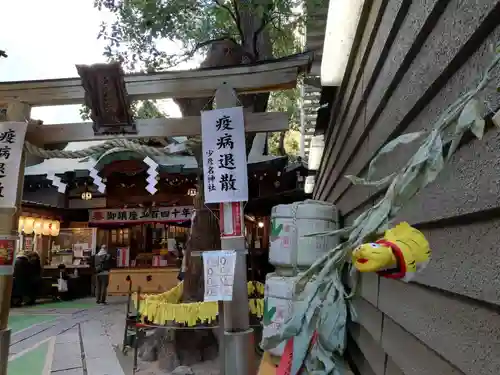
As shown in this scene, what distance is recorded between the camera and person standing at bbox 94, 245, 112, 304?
51.3 ft

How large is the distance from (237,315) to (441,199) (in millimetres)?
4574

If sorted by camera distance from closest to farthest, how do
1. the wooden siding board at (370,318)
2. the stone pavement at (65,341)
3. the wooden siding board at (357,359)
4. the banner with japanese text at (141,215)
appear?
1. the wooden siding board at (370,318)
2. the wooden siding board at (357,359)
3. the stone pavement at (65,341)
4. the banner with japanese text at (141,215)

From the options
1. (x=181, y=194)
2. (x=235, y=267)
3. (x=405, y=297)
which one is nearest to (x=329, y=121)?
(x=235, y=267)

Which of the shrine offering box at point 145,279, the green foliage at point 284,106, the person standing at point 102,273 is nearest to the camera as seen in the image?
the shrine offering box at point 145,279

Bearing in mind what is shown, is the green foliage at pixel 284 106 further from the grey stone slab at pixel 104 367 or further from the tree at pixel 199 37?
the grey stone slab at pixel 104 367

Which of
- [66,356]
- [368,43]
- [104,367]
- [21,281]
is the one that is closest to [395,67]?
[368,43]

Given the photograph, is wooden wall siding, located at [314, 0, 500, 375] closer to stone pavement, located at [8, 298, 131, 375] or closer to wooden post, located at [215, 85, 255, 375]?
wooden post, located at [215, 85, 255, 375]

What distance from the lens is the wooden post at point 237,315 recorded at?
5621mm

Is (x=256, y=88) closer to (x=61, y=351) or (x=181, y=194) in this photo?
(x=61, y=351)

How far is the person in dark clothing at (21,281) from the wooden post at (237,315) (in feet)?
36.7

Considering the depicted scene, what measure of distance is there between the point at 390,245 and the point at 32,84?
22.4 feet

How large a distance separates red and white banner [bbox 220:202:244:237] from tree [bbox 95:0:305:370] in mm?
1531

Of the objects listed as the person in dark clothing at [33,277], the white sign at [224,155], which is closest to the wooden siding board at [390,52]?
the white sign at [224,155]

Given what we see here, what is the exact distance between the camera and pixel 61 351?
8562 mm
